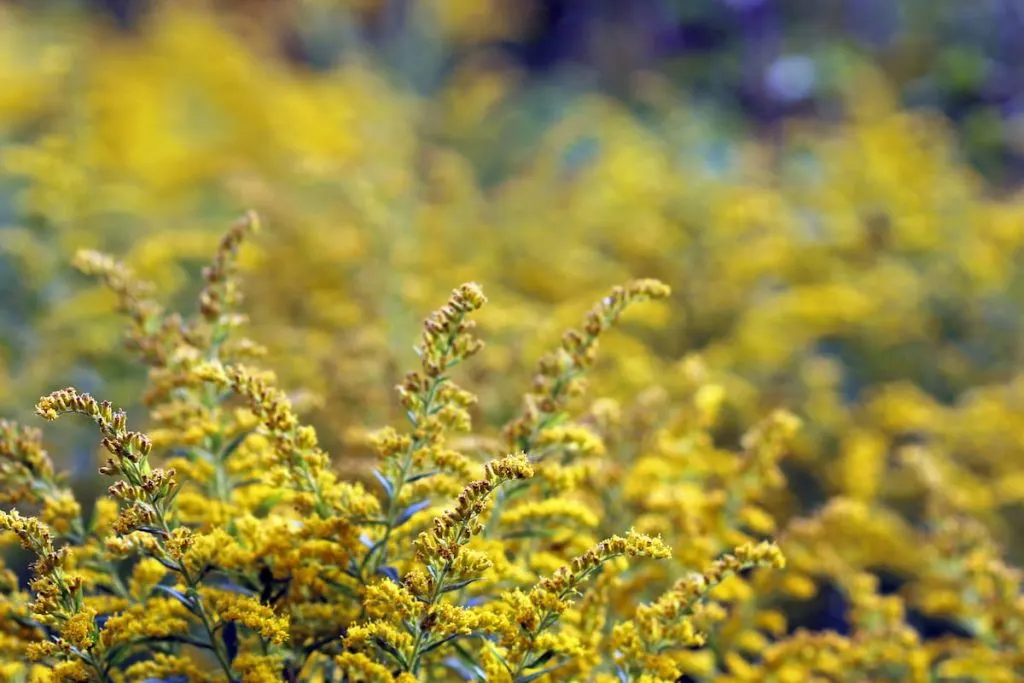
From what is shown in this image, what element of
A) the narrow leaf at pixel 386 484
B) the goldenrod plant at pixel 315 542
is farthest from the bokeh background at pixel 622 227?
the narrow leaf at pixel 386 484

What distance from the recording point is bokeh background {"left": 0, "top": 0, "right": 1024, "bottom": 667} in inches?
138

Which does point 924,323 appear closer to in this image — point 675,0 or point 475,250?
point 475,250

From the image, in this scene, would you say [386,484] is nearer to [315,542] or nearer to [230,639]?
[315,542]

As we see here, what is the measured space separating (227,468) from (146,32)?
29.6 ft

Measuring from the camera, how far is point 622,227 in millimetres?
4730

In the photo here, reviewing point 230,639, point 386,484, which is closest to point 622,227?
point 386,484

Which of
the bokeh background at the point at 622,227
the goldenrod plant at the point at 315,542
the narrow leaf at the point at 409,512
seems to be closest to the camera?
the goldenrod plant at the point at 315,542

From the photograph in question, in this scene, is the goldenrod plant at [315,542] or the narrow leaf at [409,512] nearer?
the goldenrod plant at [315,542]

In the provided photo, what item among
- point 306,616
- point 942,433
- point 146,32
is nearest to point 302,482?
point 306,616

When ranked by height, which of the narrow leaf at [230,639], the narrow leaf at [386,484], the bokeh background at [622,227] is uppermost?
the bokeh background at [622,227]

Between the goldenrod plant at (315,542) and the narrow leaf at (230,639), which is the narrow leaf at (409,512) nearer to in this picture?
the goldenrod plant at (315,542)

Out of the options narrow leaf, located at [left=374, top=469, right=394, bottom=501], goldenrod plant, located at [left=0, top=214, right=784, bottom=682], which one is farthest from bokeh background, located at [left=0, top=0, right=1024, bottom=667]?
narrow leaf, located at [left=374, top=469, right=394, bottom=501]

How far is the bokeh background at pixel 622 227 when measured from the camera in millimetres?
3510

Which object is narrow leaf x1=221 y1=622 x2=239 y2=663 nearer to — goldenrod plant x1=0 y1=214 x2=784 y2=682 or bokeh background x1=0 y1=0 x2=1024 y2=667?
goldenrod plant x1=0 y1=214 x2=784 y2=682
